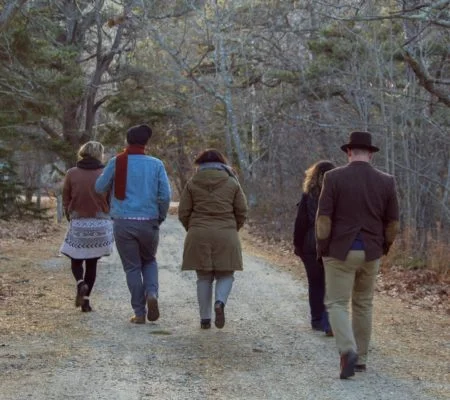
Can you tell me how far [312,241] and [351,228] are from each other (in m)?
2.06

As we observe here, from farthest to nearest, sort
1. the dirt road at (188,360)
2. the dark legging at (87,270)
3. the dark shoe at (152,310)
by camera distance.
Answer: the dark legging at (87,270)
the dark shoe at (152,310)
the dirt road at (188,360)

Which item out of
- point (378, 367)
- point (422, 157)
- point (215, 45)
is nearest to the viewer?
point (378, 367)

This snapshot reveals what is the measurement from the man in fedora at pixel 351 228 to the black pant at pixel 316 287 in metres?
1.88

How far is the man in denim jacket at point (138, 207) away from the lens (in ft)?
27.6

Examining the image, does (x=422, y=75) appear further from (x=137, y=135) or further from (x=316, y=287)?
(x=137, y=135)

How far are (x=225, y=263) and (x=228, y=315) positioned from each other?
4.20ft

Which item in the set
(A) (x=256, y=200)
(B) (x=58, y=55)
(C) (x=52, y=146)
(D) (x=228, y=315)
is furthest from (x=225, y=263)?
(A) (x=256, y=200)

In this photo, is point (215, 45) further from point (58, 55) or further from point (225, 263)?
point (225, 263)

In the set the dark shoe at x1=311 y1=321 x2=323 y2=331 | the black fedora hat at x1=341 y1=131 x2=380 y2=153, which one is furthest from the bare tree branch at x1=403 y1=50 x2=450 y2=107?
the black fedora hat at x1=341 y1=131 x2=380 y2=153

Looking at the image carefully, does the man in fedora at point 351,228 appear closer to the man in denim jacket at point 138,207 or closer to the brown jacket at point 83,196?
the man in denim jacket at point 138,207

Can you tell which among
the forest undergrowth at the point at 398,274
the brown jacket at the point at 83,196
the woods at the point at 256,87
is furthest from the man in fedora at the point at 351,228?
the forest undergrowth at the point at 398,274

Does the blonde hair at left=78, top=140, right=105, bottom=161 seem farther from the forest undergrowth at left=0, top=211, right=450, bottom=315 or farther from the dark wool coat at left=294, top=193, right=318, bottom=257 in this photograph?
the forest undergrowth at left=0, top=211, right=450, bottom=315

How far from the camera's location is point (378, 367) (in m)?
6.85

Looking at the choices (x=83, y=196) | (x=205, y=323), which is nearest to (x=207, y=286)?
(x=205, y=323)
